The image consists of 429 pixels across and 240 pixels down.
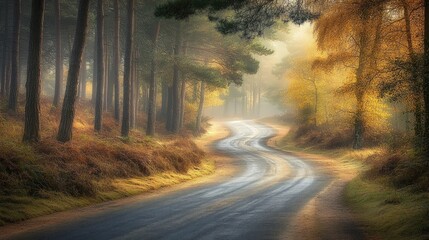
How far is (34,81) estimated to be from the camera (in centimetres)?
1546

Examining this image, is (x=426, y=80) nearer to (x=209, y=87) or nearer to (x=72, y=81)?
(x=72, y=81)

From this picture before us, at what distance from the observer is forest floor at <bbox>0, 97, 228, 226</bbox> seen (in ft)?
35.8

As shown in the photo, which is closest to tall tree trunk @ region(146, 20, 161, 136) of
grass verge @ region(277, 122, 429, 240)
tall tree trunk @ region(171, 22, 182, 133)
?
tall tree trunk @ region(171, 22, 182, 133)

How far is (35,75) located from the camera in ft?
50.8

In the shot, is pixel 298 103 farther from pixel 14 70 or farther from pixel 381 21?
pixel 14 70

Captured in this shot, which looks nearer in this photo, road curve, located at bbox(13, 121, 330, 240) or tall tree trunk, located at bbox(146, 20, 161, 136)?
road curve, located at bbox(13, 121, 330, 240)

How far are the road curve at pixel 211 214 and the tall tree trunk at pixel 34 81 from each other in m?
5.97

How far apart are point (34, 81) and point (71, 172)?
15.3ft

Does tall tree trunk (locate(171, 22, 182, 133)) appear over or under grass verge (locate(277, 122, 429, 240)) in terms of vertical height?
over

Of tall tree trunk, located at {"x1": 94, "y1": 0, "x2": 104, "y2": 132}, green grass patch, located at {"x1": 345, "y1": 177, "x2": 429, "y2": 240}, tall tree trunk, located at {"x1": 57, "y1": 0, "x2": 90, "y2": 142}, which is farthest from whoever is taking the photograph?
tall tree trunk, located at {"x1": 94, "y1": 0, "x2": 104, "y2": 132}

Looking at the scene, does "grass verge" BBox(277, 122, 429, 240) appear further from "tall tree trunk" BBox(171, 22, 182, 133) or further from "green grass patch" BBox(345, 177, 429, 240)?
"tall tree trunk" BBox(171, 22, 182, 133)

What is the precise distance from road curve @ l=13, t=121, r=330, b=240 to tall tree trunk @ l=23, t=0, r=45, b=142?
5.97 meters

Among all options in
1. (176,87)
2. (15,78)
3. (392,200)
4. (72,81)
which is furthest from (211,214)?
(176,87)

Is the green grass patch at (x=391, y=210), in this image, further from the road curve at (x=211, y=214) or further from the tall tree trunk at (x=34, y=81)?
the tall tree trunk at (x=34, y=81)
